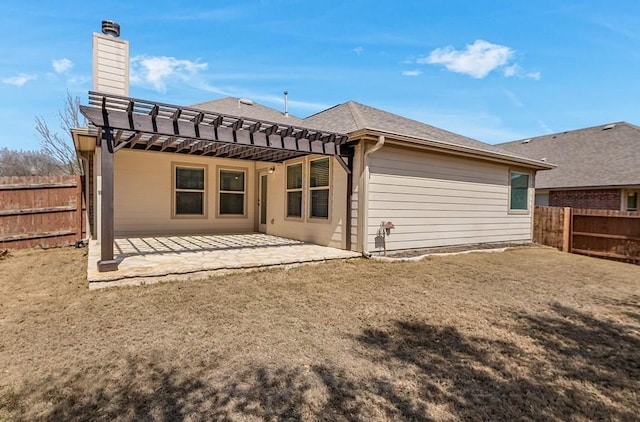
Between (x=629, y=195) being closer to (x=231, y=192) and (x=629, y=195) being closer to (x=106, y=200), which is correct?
(x=231, y=192)

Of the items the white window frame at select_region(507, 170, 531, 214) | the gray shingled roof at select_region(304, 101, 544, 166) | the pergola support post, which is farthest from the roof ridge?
the white window frame at select_region(507, 170, 531, 214)

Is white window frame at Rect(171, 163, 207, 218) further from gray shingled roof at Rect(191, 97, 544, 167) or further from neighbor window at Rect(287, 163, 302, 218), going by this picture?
neighbor window at Rect(287, 163, 302, 218)

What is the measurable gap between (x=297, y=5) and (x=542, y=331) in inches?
368

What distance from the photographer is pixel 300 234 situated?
8766mm

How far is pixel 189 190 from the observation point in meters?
10.1

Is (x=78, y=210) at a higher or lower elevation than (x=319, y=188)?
lower

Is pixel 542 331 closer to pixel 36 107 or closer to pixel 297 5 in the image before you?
pixel 297 5

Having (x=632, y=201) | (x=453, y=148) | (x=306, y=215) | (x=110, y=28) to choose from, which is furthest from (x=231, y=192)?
(x=632, y=201)

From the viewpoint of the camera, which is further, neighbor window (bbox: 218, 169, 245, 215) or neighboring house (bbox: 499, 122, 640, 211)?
neighboring house (bbox: 499, 122, 640, 211)

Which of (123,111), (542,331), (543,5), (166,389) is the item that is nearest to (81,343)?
(166,389)

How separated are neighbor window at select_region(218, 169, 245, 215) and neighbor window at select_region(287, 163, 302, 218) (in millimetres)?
2369

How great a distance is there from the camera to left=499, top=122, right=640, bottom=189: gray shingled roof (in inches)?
519

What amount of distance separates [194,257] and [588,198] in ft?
50.4

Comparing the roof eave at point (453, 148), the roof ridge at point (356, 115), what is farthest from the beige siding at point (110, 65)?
the roof eave at point (453, 148)
